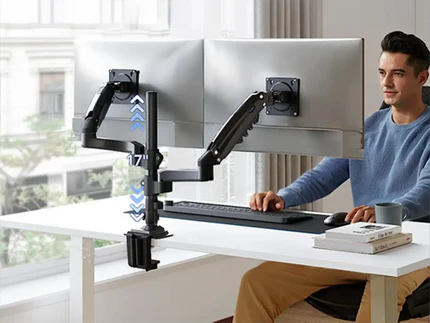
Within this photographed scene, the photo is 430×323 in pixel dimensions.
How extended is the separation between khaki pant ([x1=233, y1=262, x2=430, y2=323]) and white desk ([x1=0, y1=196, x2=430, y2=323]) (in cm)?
30

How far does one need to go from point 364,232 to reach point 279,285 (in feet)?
2.30

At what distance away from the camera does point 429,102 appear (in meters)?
3.30

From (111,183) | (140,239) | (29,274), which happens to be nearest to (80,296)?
(140,239)

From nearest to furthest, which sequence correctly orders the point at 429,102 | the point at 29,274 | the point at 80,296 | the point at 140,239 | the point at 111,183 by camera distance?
1. the point at 140,239
2. the point at 80,296
3. the point at 429,102
4. the point at 29,274
5. the point at 111,183

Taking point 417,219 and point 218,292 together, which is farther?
point 218,292

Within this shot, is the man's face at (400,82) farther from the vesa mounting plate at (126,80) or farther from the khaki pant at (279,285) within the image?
the vesa mounting plate at (126,80)

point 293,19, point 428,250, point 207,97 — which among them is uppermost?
point 293,19

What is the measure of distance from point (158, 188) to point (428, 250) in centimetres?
74

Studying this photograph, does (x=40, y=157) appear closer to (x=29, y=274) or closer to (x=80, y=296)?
(x=29, y=274)

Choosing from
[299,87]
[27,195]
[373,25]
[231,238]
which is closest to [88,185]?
[27,195]

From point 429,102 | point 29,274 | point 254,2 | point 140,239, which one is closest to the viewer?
point 140,239

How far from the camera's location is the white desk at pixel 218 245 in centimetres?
221

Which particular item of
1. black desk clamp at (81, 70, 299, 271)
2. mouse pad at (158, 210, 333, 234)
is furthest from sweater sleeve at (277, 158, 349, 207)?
black desk clamp at (81, 70, 299, 271)

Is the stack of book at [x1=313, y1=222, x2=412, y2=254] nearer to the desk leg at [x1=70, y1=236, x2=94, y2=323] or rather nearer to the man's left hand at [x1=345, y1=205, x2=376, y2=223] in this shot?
the man's left hand at [x1=345, y1=205, x2=376, y2=223]
